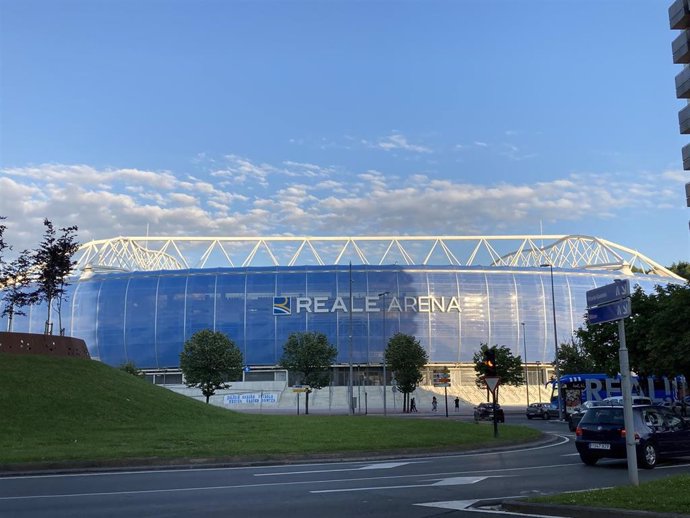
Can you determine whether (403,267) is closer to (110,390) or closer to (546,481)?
(110,390)

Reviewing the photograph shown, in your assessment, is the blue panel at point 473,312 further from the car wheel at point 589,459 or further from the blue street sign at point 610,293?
the blue street sign at point 610,293

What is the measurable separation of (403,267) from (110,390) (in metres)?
72.8

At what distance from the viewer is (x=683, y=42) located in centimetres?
4369

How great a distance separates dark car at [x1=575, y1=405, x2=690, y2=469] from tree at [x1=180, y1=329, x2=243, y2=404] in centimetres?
5055

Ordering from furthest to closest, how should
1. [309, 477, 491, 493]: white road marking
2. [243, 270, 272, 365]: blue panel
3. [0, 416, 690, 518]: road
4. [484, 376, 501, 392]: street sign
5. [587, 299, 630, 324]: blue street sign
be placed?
[243, 270, 272, 365]: blue panel, [484, 376, 501, 392]: street sign, [309, 477, 491, 493]: white road marking, [587, 299, 630, 324]: blue street sign, [0, 416, 690, 518]: road

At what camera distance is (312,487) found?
14406 millimetres

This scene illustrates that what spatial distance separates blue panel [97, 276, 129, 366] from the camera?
335 feet

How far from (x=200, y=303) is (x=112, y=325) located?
13898mm

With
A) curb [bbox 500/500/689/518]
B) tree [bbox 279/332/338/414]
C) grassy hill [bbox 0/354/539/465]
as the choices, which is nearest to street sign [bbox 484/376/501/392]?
grassy hill [bbox 0/354/539/465]

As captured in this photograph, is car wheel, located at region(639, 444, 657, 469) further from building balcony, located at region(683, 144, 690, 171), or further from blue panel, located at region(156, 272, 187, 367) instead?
blue panel, located at region(156, 272, 187, 367)

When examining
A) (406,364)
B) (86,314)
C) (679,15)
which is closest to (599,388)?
(679,15)

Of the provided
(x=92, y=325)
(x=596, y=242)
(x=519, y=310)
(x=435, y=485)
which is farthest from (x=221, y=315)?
(x=435, y=485)

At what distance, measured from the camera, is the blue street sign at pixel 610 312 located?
1230 centimetres

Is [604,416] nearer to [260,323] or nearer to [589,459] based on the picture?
[589,459]
